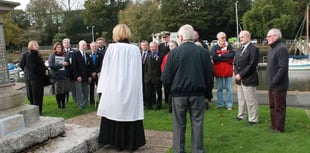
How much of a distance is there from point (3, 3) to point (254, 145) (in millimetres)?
4604

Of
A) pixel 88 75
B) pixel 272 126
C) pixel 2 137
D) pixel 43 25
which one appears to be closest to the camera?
pixel 2 137

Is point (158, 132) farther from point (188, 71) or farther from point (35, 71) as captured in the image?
point (35, 71)

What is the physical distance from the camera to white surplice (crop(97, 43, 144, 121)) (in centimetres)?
534

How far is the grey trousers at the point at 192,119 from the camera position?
4945 mm

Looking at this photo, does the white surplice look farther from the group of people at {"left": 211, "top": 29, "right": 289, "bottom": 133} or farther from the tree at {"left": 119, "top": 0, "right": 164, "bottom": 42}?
the tree at {"left": 119, "top": 0, "right": 164, "bottom": 42}

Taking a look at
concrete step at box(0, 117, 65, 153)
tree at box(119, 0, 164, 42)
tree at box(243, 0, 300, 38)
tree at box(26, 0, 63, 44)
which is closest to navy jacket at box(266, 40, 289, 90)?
concrete step at box(0, 117, 65, 153)

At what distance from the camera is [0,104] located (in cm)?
506

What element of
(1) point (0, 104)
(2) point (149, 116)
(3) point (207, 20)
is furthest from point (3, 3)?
(3) point (207, 20)

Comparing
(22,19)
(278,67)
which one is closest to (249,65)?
(278,67)

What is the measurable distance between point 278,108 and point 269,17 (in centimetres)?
4830

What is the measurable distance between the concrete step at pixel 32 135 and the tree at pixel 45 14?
60623mm

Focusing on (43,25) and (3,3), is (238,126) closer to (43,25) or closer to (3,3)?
(3,3)

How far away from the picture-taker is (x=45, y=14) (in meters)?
63.4

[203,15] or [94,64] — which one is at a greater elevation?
[203,15]
